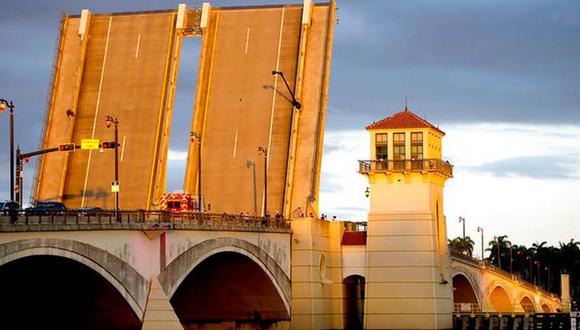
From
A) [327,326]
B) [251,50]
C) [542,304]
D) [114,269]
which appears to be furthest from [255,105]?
[542,304]

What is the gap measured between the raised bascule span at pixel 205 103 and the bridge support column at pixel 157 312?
1532cm

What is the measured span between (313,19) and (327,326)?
12.2m

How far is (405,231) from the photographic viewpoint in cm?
5503

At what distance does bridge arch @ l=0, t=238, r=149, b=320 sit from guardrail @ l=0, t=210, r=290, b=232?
40 centimetres

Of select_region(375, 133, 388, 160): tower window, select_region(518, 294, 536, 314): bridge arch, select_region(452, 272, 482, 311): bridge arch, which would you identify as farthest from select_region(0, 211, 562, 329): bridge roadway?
select_region(518, 294, 536, 314): bridge arch

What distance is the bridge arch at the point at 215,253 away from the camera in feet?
135

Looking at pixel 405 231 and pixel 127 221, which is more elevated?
pixel 405 231

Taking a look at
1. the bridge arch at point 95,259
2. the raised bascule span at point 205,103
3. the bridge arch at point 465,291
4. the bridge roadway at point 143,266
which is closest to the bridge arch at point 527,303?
the bridge arch at point 465,291

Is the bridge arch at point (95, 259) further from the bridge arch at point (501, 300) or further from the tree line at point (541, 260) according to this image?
the tree line at point (541, 260)

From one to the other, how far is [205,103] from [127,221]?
17162 millimetres

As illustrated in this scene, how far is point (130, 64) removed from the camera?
56031mm

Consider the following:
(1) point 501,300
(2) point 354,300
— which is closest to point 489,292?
(1) point 501,300

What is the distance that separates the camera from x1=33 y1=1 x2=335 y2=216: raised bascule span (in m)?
54.6

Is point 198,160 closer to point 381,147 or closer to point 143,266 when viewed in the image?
point 381,147
